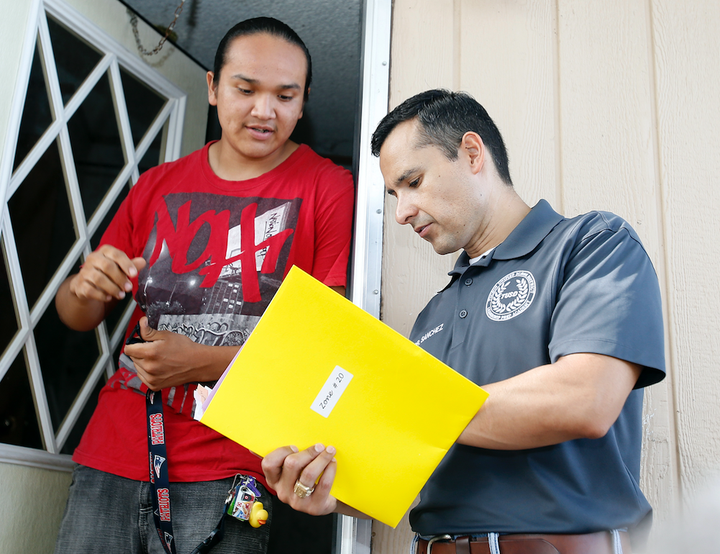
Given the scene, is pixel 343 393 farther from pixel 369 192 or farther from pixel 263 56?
pixel 263 56

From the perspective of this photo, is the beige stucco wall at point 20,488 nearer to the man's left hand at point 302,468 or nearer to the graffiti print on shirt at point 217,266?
the graffiti print on shirt at point 217,266

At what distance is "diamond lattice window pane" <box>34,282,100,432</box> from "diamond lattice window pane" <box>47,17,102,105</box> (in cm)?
69

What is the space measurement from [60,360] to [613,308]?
158cm

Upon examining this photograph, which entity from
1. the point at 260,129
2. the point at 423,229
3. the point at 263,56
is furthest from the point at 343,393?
the point at 263,56

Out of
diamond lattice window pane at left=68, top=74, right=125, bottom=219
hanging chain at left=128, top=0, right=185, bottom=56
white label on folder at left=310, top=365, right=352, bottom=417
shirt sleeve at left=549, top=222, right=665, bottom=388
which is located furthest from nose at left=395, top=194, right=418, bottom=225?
hanging chain at left=128, top=0, right=185, bottom=56

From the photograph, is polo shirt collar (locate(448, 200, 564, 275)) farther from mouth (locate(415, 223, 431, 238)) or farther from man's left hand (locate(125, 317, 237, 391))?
man's left hand (locate(125, 317, 237, 391))

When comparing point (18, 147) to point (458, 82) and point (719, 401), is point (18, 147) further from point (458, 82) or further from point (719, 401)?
point (719, 401)

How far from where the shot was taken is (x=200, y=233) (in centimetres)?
151

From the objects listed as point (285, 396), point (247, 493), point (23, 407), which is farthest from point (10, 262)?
point (285, 396)

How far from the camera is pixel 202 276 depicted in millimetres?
1456

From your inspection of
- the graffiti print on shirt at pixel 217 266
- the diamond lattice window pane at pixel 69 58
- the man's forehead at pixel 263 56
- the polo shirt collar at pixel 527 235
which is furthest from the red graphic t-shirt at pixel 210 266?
the diamond lattice window pane at pixel 69 58

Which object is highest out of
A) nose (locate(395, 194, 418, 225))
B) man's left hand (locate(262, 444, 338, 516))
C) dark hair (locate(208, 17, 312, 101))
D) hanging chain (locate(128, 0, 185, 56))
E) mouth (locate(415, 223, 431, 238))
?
hanging chain (locate(128, 0, 185, 56))

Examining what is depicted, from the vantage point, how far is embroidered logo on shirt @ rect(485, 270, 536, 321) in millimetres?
983

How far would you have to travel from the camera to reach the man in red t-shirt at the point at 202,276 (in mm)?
1301
